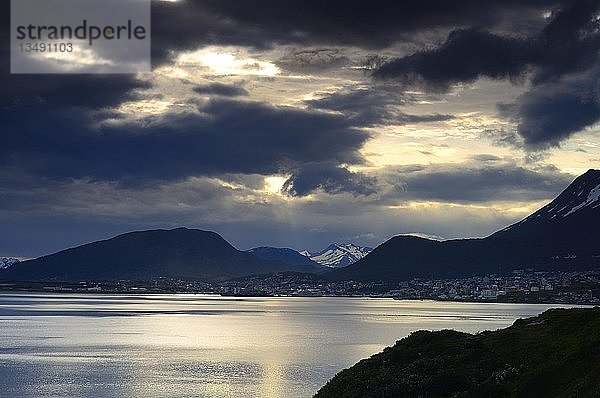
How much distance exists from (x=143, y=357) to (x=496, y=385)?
10124 cm

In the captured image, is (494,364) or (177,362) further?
(177,362)

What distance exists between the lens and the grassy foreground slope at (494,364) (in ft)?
165

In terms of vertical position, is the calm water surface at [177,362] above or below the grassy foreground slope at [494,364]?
below

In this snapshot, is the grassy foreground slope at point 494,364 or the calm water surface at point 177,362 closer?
the grassy foreground slope at point 494,364

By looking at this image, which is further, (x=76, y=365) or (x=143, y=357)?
(x=143, y=357)

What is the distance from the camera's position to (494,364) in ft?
205

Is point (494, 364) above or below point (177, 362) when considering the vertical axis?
above

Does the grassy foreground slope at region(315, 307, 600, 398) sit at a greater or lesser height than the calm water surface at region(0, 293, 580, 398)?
greater

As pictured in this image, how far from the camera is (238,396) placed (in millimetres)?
95250

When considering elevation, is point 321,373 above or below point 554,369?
below

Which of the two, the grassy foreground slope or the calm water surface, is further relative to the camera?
the calm water surface

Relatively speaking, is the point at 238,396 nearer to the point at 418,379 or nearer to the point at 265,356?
the point at 418,379

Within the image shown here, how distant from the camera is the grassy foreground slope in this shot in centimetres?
5041

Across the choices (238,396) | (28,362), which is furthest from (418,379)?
(28,362)
